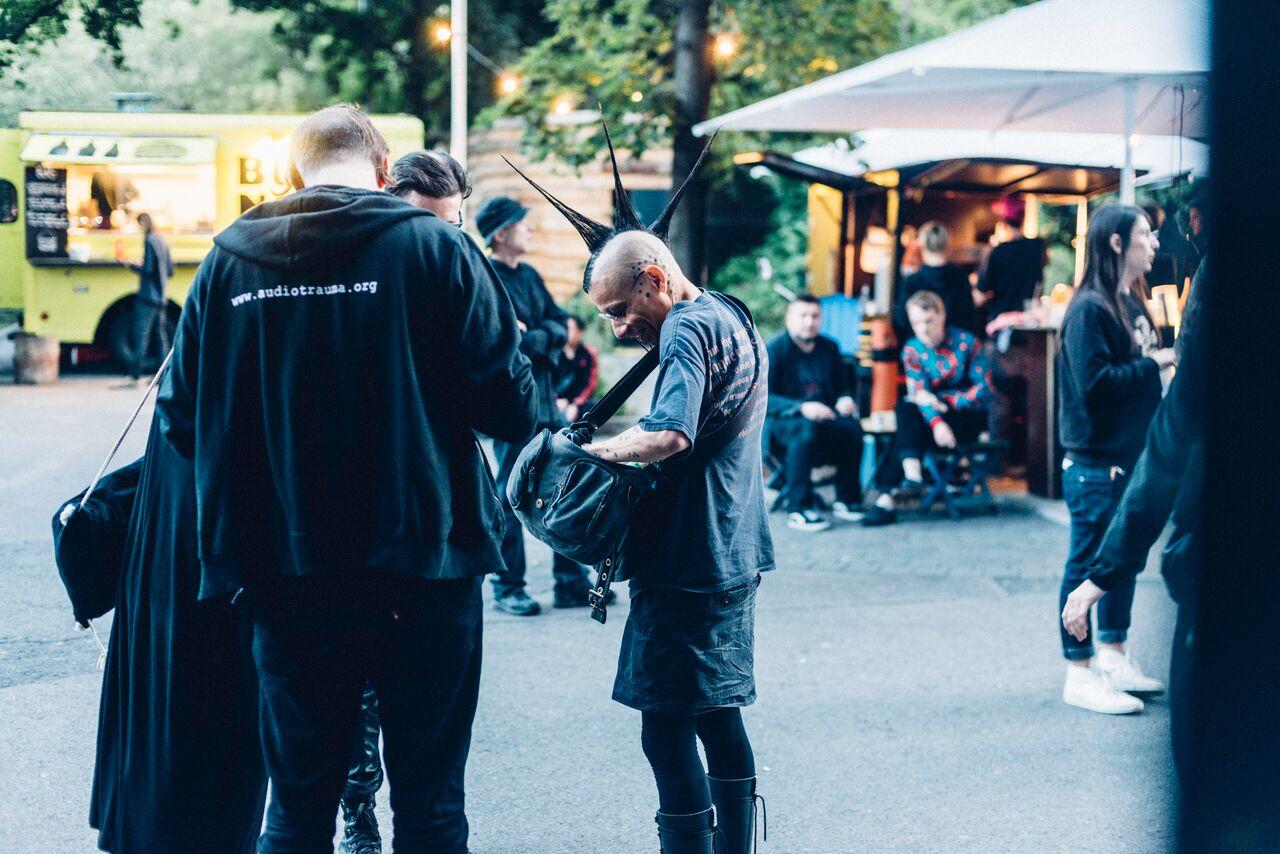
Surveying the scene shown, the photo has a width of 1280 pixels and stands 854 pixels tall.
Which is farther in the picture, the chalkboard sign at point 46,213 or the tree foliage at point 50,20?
the chalkboard sign at point 46,213

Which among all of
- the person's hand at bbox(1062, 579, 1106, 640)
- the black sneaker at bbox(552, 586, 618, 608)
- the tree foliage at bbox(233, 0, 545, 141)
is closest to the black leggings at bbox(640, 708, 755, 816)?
the person's hand at bbox(1062, 579, 1106, 640)

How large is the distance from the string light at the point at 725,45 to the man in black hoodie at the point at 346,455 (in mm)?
9544

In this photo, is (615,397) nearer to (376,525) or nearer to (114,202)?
(376,525)

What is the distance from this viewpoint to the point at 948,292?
9664 mm

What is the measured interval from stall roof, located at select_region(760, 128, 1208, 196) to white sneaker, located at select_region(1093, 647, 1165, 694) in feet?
20.2

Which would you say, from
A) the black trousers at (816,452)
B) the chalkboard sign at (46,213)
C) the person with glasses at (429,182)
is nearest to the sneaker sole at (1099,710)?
the person with glasses at (429,182)

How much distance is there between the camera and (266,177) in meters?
16.3

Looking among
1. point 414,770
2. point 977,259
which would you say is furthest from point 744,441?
point 977,259

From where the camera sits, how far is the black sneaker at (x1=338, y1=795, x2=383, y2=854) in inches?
139

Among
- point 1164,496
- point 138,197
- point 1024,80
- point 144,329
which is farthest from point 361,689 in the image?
point 138,197

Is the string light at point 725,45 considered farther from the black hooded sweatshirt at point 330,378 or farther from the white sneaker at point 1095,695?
the black hooded sweatshirt at point 330,378

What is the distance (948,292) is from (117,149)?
1060 centimetres

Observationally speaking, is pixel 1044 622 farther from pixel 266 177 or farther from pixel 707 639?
pixel 266 177

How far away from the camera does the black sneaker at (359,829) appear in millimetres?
3535
